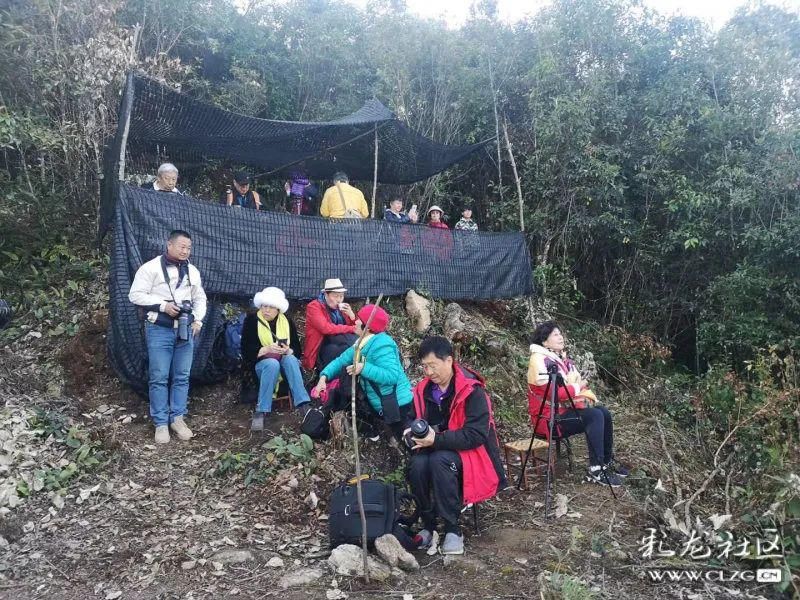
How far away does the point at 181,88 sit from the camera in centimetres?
843

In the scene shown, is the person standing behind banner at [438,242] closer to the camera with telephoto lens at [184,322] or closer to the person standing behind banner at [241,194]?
the person standing behind banner at [241,194]

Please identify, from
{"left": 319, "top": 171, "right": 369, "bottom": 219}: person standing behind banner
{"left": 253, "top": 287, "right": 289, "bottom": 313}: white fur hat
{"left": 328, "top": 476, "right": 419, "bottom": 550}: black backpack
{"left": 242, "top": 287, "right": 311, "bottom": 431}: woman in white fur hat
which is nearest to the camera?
{"left": 328, "top": 476, "right": 419, "bottom": 550}: black backpack

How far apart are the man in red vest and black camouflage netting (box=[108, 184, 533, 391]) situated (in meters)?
2.57

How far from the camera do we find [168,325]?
4371mm

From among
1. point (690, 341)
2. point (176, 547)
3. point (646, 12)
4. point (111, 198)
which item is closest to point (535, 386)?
point (176, 547)

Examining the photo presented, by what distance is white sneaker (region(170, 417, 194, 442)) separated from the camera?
14.5 ft

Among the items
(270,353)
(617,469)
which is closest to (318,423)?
(270,353)

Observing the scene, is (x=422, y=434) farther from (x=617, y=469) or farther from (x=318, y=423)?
(x=617, y=469)

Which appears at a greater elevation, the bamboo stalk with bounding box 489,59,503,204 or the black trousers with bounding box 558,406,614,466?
the bamboo stalk with bounding box 489,59,503,204

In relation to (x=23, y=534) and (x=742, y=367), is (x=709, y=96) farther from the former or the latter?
(x=23, y=534)

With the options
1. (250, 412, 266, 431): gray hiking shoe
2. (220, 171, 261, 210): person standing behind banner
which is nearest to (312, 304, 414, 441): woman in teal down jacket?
(250, 412, 266, 431): gray hiking shoe

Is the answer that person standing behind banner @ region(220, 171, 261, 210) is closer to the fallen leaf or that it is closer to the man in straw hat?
the man in straw hat

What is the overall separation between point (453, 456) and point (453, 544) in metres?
0.46

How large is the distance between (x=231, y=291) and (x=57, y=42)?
4.10 meters
